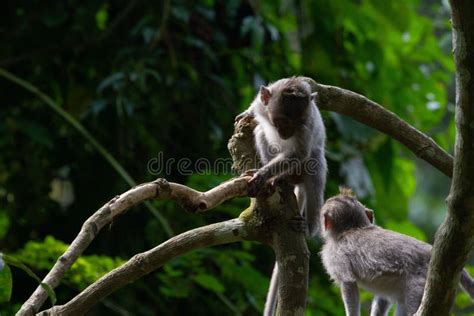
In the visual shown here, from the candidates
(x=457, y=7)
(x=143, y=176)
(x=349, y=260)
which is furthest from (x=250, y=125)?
(x=143, y=176)

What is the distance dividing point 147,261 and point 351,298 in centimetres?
143

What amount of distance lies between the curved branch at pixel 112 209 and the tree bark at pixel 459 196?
46.3 inches

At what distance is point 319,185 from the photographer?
566 cm

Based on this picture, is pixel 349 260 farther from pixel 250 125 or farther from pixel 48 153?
pixel 48 153

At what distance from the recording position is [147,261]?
370cm

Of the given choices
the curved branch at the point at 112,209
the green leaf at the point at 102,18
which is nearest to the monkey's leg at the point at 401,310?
the curved branch at the point at 112,209

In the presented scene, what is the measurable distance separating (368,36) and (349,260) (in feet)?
13.1

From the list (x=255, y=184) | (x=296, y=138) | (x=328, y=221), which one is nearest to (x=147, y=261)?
(x=255, y=184)

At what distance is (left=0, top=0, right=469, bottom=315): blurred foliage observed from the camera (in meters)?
7.63

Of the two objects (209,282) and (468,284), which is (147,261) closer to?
(468,284)

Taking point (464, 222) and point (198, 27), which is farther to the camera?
point (198, 27)

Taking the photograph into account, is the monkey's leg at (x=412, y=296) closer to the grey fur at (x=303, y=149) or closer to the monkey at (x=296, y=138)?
the monkey at (x=296, y=138)

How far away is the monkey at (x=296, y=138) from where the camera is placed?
5.46 m

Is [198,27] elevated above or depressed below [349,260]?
above
